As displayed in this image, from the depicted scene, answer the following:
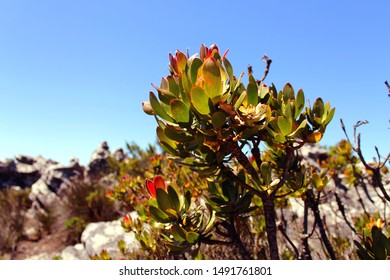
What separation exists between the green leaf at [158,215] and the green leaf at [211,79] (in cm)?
53

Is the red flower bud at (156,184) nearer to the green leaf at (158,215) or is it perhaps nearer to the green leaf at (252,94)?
the green leaf at (158,215)

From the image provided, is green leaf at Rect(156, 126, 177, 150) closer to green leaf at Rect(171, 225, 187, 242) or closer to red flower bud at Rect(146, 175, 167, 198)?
red flower bud at Rect(146, 175, 167, 198)

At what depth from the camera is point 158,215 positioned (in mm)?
1271

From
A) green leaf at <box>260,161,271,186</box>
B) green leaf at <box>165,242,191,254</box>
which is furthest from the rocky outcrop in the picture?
green leaf at <box>260,161,271,186</box>

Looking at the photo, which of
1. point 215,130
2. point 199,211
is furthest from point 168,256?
point 215,130

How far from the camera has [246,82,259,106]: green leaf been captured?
1.14 metres

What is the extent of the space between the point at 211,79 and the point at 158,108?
0.87 ft

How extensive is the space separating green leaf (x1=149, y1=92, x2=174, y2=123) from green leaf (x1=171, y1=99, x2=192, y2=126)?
10 cm

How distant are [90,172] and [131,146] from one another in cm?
282

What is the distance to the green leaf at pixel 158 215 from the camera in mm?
1242

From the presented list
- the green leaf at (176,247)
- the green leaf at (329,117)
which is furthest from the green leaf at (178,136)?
the green leaf at (329,117)

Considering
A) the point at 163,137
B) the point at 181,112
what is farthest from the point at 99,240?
the point at 181,112
